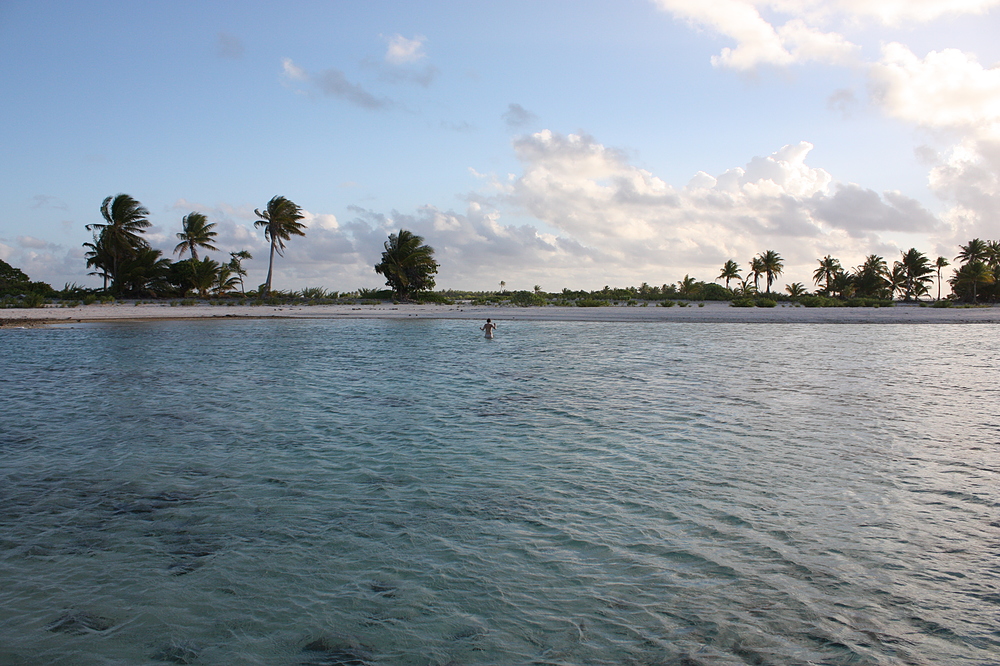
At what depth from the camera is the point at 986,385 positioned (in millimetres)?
15250

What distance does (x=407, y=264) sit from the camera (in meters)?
62.6

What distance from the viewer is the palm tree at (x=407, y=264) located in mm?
62281

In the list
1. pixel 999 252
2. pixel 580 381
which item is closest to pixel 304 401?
pixel 580 381

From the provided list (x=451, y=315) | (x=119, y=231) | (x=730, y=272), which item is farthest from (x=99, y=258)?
(x=730, y=272)

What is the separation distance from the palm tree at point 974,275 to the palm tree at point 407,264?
209ft

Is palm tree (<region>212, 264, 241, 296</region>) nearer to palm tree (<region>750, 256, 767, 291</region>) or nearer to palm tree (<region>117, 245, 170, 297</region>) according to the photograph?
palm tree (<region>117, 245, 170, 297</region>)

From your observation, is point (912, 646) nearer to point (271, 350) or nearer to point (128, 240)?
point (271, 350)

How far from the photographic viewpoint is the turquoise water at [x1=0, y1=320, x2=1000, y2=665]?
4195 millimetres

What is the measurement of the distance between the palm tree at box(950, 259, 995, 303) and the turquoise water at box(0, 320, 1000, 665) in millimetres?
70562

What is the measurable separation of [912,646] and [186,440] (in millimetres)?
10235

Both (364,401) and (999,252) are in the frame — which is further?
(999,252)

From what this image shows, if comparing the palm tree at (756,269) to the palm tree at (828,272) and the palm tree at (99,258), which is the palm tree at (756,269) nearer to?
the palm tree at (828,272)

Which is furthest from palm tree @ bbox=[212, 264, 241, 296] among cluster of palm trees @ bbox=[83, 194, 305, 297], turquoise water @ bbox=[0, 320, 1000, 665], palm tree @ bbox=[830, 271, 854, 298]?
palm tree @ bbox=[830, 271, 854, 298]

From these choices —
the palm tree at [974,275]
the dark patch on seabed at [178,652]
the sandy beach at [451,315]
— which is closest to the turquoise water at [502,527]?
the dark patch on seabed at [178,652]
